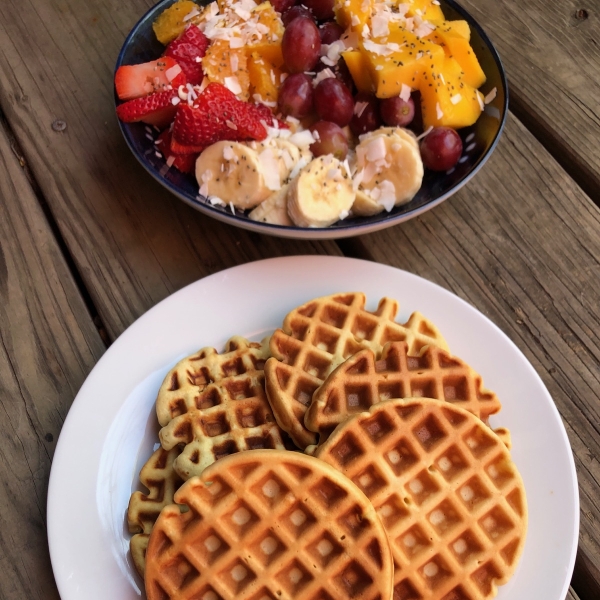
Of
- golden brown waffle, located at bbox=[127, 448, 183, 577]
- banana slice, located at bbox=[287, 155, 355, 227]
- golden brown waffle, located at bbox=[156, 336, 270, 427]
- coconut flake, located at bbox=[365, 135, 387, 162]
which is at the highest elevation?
coconut flake, located at bbox=[365, 135, 387, 162]

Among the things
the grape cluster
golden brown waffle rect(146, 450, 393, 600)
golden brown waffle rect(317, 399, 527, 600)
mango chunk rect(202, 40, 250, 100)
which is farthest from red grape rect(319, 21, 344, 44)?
golden brown waffle rect(146, 450, 393, 600)

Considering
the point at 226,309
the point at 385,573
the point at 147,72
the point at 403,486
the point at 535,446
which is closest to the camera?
the point at 385,573

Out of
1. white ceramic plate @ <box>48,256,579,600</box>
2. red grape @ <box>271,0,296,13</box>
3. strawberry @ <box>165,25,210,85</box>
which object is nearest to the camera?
white ceramic plate @ <box>48,256,579,600</box>

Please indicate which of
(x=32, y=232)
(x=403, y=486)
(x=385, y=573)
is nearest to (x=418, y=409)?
(x=403, y=486)

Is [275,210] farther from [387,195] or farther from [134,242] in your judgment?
[134,242]

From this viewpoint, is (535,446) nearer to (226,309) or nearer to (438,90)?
(226,309)

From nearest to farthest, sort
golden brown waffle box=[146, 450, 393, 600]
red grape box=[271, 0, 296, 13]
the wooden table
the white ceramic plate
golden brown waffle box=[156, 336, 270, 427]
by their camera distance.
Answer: golden brown waffle box=[146, 450, 393, 600]
the white ceramic plate
golden brown waffle box=[156, 336, 270, 427]
the wooden table
red grape box=[271, 0, 296, 13]

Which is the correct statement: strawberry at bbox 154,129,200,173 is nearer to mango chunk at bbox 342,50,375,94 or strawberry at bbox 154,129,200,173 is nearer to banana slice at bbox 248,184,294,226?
banana slice at bbox 248,184,294,226

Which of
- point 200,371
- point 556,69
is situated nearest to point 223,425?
point 200,371
